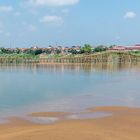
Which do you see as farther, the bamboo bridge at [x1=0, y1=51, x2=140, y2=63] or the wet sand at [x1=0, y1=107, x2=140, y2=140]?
the bamboo bridge at [x1=0, y1=51, x2=140, y2=63]

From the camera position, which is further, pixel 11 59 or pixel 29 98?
pixel 11 59

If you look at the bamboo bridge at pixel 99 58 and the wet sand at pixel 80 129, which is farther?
the bamboo bridge at pixel 99 58

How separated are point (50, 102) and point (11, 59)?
95.1 m

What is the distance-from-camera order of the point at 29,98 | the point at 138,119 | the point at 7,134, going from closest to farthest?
the point at 7,134 < the point at 138,119 < the point at 29,98

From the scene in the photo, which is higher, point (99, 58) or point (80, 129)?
point (80, 129)

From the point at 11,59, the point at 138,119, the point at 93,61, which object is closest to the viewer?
the point at 138,119

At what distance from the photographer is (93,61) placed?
347 ft

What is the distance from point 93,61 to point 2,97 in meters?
82.7

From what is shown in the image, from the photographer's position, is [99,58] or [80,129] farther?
[99,58]

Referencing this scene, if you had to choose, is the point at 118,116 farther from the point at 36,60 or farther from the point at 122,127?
the point at 36,60

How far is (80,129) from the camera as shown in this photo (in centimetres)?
1285

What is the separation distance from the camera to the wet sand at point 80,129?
1156cm

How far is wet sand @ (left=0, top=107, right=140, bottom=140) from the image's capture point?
11.6 meters

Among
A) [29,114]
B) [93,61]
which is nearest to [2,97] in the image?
[29,114]
